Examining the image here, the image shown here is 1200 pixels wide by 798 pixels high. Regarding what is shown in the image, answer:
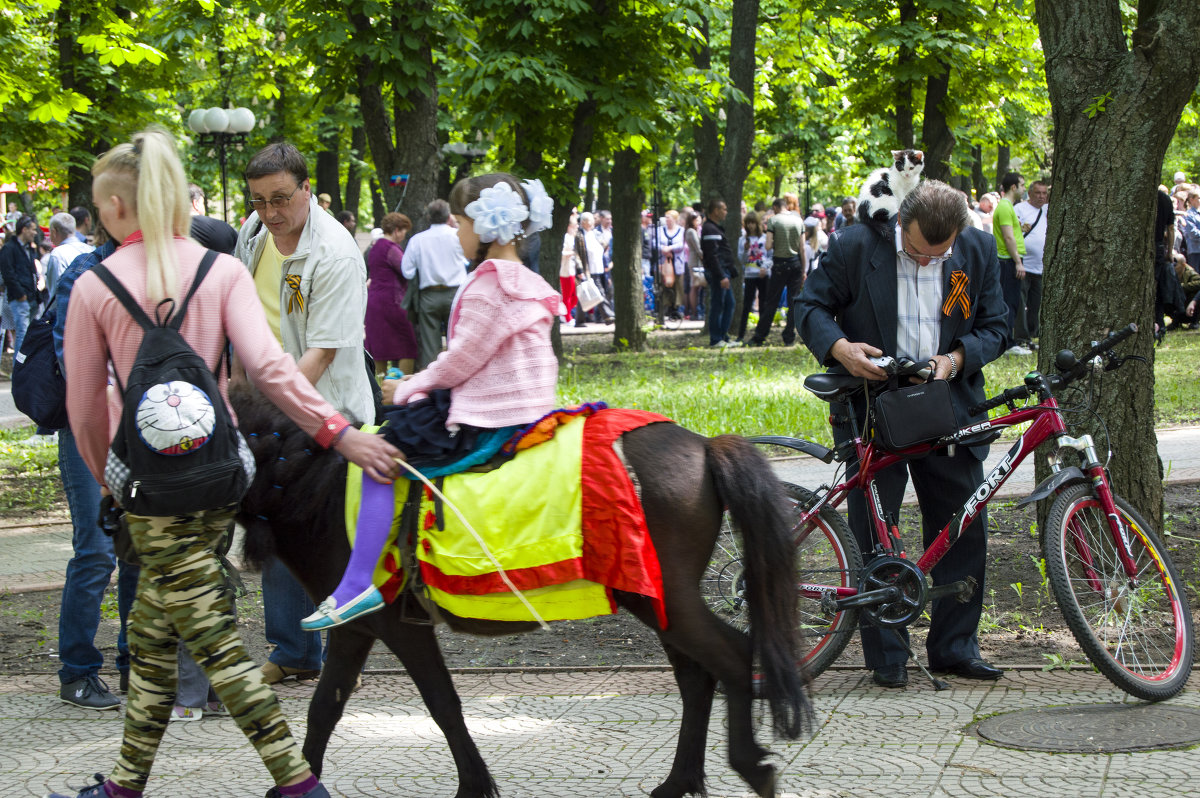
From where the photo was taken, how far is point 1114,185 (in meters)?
5.89

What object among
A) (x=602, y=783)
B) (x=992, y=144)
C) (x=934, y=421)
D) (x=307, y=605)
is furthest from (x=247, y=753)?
(x=992, y=144)

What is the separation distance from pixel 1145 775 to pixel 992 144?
22.6 metres

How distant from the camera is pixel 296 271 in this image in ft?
16.2

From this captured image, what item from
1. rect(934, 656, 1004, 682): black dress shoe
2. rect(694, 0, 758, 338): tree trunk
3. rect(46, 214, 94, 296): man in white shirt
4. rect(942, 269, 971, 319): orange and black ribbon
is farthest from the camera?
rect(694, 0, 758, 338): tree trunk

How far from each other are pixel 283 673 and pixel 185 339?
2421 millimetres

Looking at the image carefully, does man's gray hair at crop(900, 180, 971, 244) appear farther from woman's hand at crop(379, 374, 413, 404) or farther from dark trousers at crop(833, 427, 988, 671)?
woman's hand at crop(379, 374, 413, 404)

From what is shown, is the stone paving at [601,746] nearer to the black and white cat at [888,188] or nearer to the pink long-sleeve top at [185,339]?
the pink long-sleeve top at [185,339]

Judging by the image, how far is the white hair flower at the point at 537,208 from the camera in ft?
13.5

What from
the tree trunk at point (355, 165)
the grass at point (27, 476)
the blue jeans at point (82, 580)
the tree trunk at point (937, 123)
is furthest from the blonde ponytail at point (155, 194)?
the tree trunk at point (355, 165)

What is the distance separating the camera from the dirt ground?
5.73m

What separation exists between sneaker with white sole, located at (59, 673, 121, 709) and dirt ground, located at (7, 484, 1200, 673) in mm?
648

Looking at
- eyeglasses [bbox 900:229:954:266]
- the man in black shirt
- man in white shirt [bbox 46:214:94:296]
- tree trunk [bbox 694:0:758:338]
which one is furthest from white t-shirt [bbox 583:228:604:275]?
eyeglasses [bbox 900:229:954:266]

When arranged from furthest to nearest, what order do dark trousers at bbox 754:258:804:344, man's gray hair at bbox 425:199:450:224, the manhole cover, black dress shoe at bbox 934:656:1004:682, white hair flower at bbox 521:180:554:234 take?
dark trousers at bbox 754:258:804:344 → man's gray hair at bbox 425:199:450:224 → black dress shoe at bbox 934:656:1004:682 → the manhole cover → white hair flower at bbox 521:180:554:234

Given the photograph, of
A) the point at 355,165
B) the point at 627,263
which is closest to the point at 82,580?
the point at 627,263
